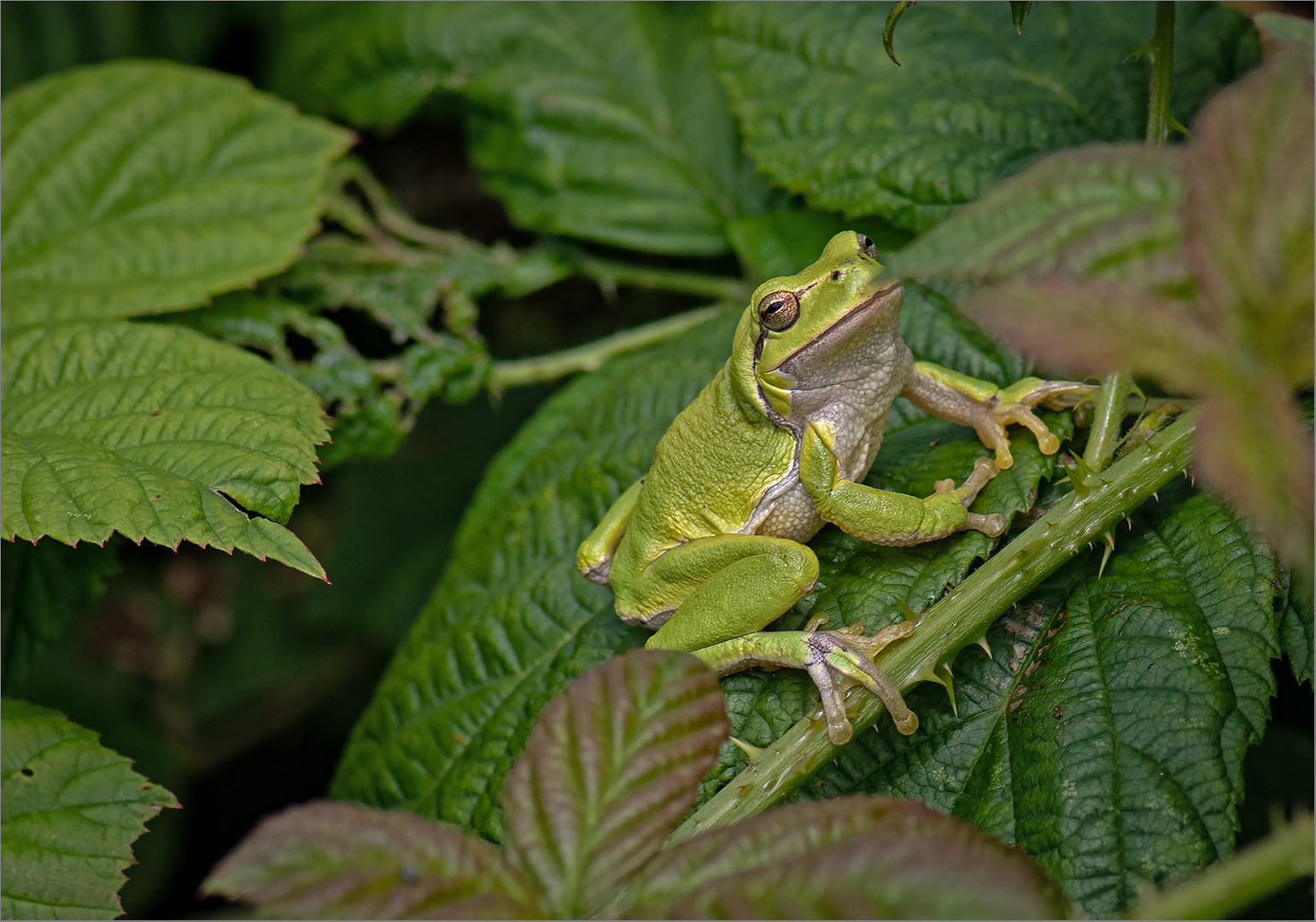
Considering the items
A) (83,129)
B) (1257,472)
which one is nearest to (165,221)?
(83,129)

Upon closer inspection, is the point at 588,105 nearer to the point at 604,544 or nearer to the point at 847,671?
the point at 604,544

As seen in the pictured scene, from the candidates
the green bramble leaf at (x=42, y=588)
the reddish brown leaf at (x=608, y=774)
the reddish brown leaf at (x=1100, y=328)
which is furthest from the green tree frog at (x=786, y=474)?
the green bramble leaf at (x=42, y=588)

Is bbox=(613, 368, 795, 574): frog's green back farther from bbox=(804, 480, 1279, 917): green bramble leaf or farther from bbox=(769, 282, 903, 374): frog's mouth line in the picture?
bbox=(804, 480, 1279, 917): green bramble leaf

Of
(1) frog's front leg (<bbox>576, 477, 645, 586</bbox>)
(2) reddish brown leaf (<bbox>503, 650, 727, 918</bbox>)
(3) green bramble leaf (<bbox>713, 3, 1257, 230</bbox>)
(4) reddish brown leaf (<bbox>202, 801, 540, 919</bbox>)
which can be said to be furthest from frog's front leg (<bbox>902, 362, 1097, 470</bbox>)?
(4) reddish brown leaf (<bbox>202, 801, 540, 919</bbox>)

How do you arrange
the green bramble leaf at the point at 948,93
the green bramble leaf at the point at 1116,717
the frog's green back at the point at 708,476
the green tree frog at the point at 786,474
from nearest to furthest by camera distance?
the green bramble leaf at the point at 1116,717, the green tree frog at the point at 786,474, the frog's green back at the point at 708,476, the green bramble leaf at the point at 948,93

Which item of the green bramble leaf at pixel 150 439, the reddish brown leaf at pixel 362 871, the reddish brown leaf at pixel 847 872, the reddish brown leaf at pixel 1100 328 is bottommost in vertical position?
the reddish brown leaf at pixel 847 872

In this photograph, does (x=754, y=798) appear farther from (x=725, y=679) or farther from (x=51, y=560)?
(x=51, y=560)

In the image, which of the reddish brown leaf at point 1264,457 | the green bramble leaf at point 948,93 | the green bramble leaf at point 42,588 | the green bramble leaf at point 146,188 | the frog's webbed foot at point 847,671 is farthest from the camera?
the green bramble leaf at point 146,188

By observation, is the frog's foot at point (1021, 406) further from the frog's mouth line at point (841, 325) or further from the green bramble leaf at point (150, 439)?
the green bramble leaf at point (150, 439)
